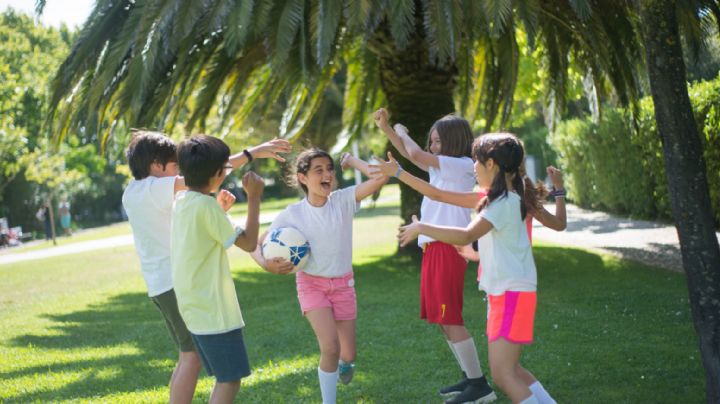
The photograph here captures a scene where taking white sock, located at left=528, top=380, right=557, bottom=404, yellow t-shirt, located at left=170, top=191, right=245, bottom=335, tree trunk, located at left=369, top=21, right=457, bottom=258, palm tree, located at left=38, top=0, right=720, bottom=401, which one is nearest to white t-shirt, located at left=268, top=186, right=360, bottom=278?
yellow t-shirt, located at left=170, top=191, right=245, bottom=335

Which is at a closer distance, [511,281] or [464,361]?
[511,281]

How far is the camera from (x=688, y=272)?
4594 mm

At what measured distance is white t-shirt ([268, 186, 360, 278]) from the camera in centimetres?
517

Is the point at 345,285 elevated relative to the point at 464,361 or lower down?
elevated

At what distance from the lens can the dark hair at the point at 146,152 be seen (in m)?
4.86

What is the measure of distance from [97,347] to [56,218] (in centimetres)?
3719

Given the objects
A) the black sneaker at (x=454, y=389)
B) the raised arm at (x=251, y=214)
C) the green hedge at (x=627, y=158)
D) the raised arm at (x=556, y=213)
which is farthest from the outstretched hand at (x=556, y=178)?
the green hedge at (x=627, y=158)

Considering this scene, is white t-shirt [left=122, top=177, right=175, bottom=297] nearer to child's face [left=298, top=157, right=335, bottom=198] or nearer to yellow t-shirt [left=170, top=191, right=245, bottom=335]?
yellow t-shirt [left=170, top=191, right=245, bottom=335]

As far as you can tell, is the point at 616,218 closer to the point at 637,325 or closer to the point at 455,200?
the point at 637,325

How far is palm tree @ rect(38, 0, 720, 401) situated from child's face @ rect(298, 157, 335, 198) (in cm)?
359

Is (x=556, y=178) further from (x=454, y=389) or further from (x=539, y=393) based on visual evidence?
(x=454, y=389)

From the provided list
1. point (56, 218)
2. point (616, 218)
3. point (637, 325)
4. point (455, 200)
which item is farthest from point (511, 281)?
point (56, 218)

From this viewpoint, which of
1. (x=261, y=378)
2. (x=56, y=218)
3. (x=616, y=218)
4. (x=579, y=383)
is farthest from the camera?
(x=56, y=218)

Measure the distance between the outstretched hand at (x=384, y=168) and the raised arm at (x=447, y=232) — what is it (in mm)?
669
